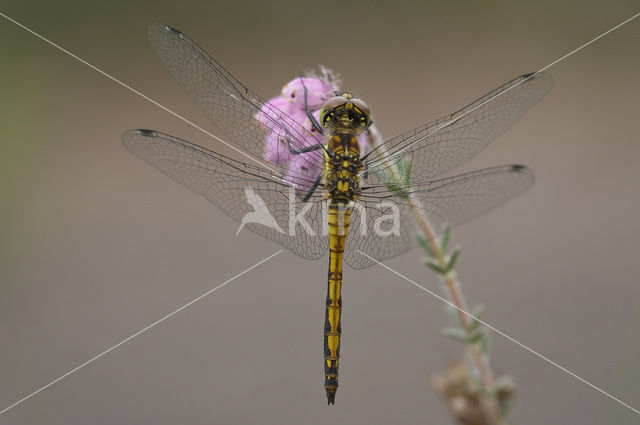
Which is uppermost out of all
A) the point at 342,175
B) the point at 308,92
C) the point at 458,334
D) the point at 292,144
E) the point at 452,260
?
the point at 308,92

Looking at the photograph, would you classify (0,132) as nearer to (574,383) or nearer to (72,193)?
(72,193)

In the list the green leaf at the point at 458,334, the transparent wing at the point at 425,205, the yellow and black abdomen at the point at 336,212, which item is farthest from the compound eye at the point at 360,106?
the green leaf at the point at 458,334

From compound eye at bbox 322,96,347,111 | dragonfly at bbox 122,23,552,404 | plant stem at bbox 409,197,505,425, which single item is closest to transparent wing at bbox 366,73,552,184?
dragonfly at bbox 122,23,552,404

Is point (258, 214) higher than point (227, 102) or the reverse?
the reverse

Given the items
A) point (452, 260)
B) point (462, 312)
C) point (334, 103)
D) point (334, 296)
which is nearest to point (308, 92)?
point (334, 103)

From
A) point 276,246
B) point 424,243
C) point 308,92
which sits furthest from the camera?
point 276,246

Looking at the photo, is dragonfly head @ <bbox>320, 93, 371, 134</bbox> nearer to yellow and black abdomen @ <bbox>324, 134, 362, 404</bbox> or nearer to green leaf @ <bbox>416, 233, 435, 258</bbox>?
yellow and black abdomen @ <bbox>324, 134, 362, 404</bbox>

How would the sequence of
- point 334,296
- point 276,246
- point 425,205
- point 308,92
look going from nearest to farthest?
point 425,205
point 334,296
point 308,92
point 276,246

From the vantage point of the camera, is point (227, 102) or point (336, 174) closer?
point (336, 174)

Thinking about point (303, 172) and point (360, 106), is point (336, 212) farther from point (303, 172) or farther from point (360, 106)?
point (360, 106)
